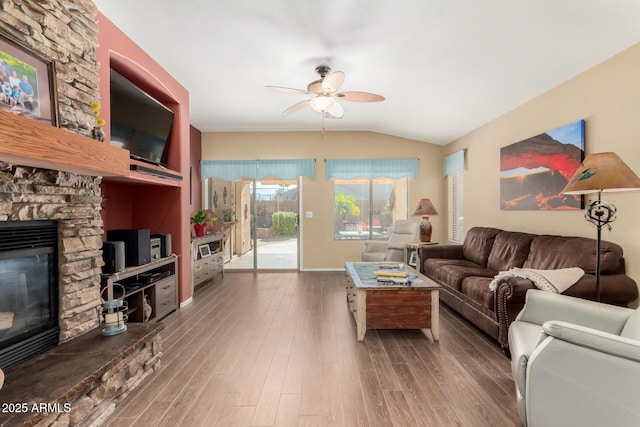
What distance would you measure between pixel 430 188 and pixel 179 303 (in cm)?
482

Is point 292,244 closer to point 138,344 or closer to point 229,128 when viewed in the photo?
point 229,128

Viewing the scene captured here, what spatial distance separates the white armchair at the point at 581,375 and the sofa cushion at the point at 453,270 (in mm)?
1724

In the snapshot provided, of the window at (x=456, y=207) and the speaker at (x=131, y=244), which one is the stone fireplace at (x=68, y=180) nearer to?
the speaker at (x=131, y=244)

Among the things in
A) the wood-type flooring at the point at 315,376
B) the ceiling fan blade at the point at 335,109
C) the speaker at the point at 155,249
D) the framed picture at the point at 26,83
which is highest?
the ceiling fan blade at the point at 335,109

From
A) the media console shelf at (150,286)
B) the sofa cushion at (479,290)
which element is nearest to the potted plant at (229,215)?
the media console shelf at (150,286)

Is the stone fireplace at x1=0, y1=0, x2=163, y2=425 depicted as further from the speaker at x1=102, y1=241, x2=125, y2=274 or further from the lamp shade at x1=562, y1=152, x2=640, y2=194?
the lamp shade at x1=562, y1=152, x2=640, y2=194

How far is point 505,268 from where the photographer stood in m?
3.59

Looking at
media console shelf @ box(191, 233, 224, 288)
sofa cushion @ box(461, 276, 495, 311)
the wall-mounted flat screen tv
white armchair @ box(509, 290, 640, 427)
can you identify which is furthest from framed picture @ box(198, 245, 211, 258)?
white armchair @ box(509, 290, 640, 427)

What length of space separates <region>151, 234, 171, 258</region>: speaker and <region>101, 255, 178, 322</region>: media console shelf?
61mm

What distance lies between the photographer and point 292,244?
6.29m

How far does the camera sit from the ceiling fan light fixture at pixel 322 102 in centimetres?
317

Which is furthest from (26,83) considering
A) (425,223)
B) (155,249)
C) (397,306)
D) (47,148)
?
(425,223)

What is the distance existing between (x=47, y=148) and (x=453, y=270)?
3.75m

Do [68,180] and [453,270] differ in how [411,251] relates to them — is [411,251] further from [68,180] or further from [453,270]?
[68,180]
